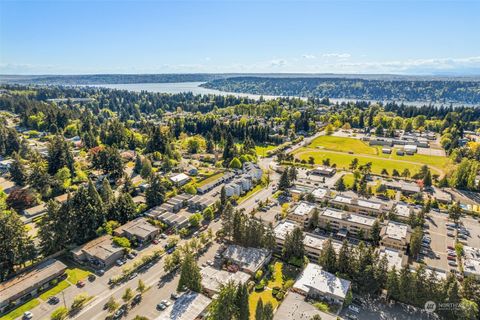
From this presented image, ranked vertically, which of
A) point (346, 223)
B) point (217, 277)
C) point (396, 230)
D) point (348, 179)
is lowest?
point (348, 179)

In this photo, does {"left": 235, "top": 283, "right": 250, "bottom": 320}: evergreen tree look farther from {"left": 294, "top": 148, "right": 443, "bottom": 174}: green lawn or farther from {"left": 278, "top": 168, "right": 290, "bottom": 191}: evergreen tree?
{"left": 294, "top": 148, "right": 443, "bottom": 174}: green lawn

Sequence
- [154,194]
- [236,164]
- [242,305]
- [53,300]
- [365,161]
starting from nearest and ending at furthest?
[242,305], [53,300], [154,194], [236,164], [365,161]

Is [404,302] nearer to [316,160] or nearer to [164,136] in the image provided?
[316,160]

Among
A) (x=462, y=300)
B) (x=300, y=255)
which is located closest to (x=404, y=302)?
(x=462, y=300)

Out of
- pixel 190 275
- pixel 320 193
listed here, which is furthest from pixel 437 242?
pixel 190 275

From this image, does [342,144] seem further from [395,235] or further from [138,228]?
[138,228]

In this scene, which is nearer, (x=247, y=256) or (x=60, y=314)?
(x=60, y=314)

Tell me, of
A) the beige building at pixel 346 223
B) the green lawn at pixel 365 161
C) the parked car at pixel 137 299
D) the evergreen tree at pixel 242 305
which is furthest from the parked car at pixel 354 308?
the green lawn at pixel 365 161
